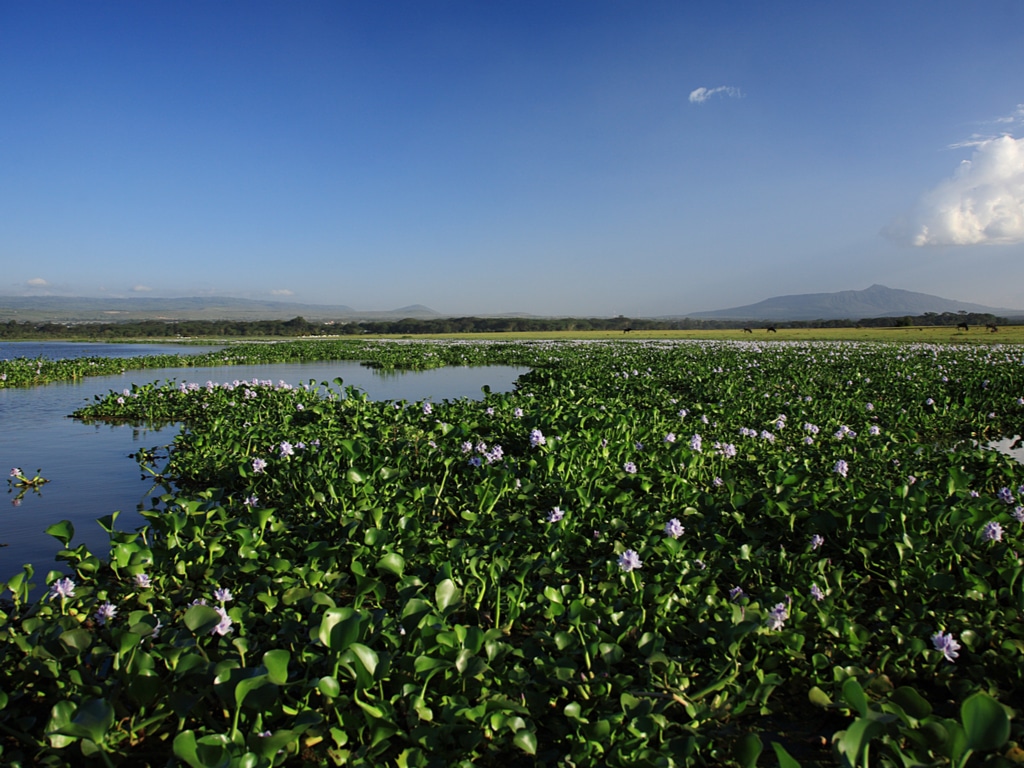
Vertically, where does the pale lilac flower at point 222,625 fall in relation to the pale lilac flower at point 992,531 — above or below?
below

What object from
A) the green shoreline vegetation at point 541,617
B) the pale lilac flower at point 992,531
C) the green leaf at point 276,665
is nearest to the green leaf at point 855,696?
the green shoreline vegetation at point 541,617

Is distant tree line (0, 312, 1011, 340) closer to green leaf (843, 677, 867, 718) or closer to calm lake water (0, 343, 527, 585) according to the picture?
calm lake water (0, 343, 527, 585)

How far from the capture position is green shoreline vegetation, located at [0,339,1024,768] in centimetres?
196

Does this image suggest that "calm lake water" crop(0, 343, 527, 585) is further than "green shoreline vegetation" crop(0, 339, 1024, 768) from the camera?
Yes

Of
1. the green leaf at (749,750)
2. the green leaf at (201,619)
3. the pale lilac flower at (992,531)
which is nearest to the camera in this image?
the green leaf at (749,750)

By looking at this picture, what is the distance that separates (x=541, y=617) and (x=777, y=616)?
1.08 m

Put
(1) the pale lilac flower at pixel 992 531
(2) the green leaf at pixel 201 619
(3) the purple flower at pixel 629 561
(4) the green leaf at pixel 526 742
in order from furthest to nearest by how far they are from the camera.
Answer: (1) the pale lilac flower at pixel 992 531 → (3) the purple flower at pixel 629 561 → (2) the green leaf at pixel 201 619 → (4) the green leaf at pixel 526 742

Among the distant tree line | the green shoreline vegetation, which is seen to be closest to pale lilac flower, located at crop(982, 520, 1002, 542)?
the green shoreline vegetation

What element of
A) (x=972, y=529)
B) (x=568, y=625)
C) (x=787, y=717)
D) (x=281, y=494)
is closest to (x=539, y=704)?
(x=568, y=625)

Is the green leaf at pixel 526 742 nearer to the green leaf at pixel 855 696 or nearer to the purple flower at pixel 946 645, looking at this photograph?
the green leaf at pixel 855 696

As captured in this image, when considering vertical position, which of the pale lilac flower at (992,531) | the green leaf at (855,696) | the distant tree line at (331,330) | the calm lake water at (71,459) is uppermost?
the distant tree line at (331,330)

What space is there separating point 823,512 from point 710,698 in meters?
1.75

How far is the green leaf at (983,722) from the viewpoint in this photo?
154 centimetres

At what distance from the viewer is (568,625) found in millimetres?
2707
